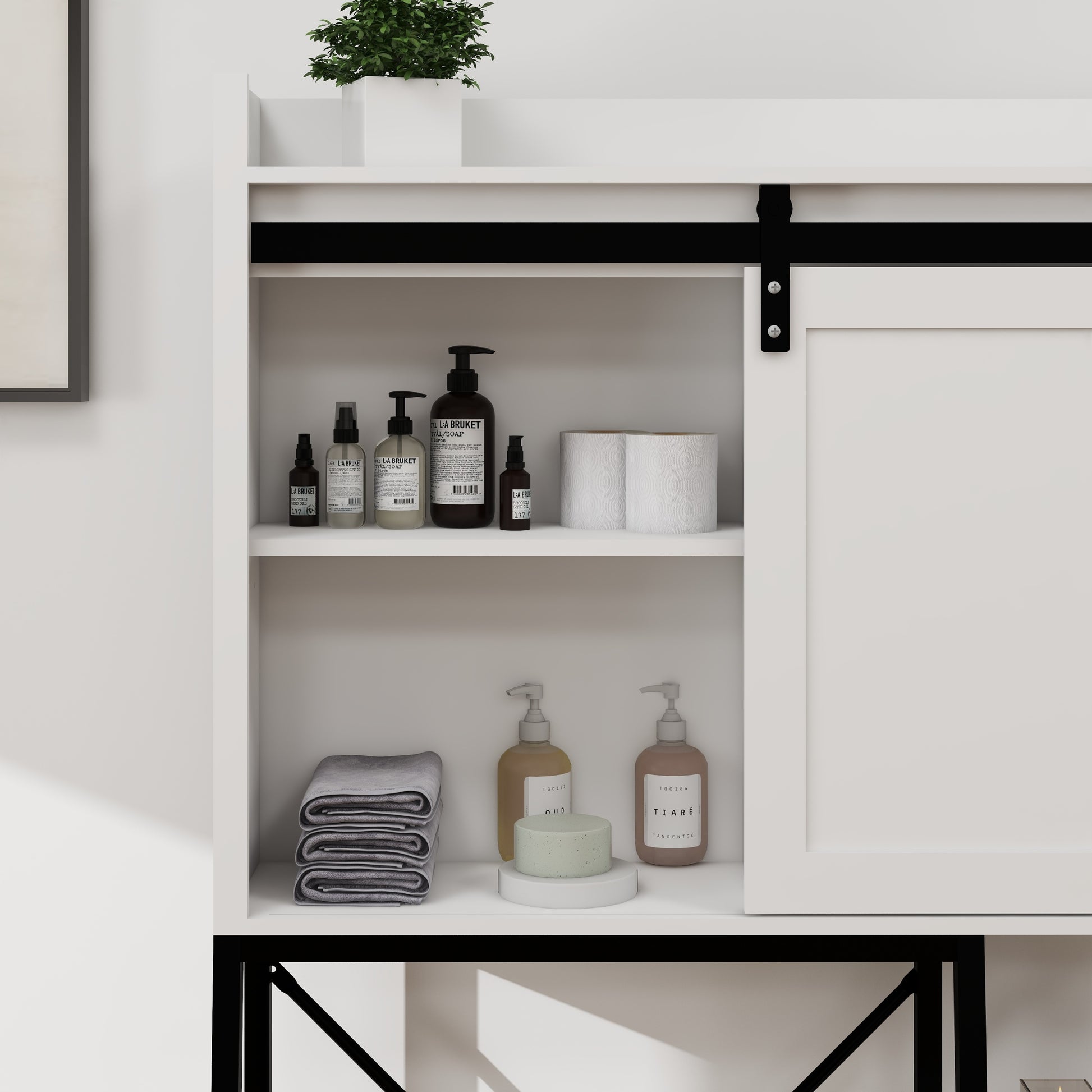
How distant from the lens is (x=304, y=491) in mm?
1153

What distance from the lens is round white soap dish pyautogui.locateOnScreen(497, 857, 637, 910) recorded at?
1.07 metres

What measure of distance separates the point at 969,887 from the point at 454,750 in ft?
1.80

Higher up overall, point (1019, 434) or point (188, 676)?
point (1019, 434)

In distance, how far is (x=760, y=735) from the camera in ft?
3.35

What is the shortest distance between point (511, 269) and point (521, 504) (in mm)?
229

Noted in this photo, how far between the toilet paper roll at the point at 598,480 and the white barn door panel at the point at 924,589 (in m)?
0.16

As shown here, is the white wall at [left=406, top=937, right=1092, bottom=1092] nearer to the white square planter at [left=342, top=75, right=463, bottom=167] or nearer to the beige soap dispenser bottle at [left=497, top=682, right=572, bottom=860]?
the beige soap dispenser bottle at [left=497, top=682, right=572, bottom=860]

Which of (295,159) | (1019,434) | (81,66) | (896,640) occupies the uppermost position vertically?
(81,66)

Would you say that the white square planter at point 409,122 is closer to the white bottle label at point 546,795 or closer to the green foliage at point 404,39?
the green foliage at point 404,39

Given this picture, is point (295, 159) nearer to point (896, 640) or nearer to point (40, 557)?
point (40, 557)

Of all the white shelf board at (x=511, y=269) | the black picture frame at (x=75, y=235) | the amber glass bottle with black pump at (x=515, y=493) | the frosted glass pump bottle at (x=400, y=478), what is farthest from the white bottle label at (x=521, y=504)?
the black picture frame at (x=75, y=235)

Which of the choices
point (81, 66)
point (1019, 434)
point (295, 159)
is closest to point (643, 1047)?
point (1019, 434)

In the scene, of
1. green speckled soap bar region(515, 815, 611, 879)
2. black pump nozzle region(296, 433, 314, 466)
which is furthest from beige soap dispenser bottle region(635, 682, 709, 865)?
black pump nozzle region(296, 433, 314, 466)

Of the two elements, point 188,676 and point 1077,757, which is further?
point 188,676
